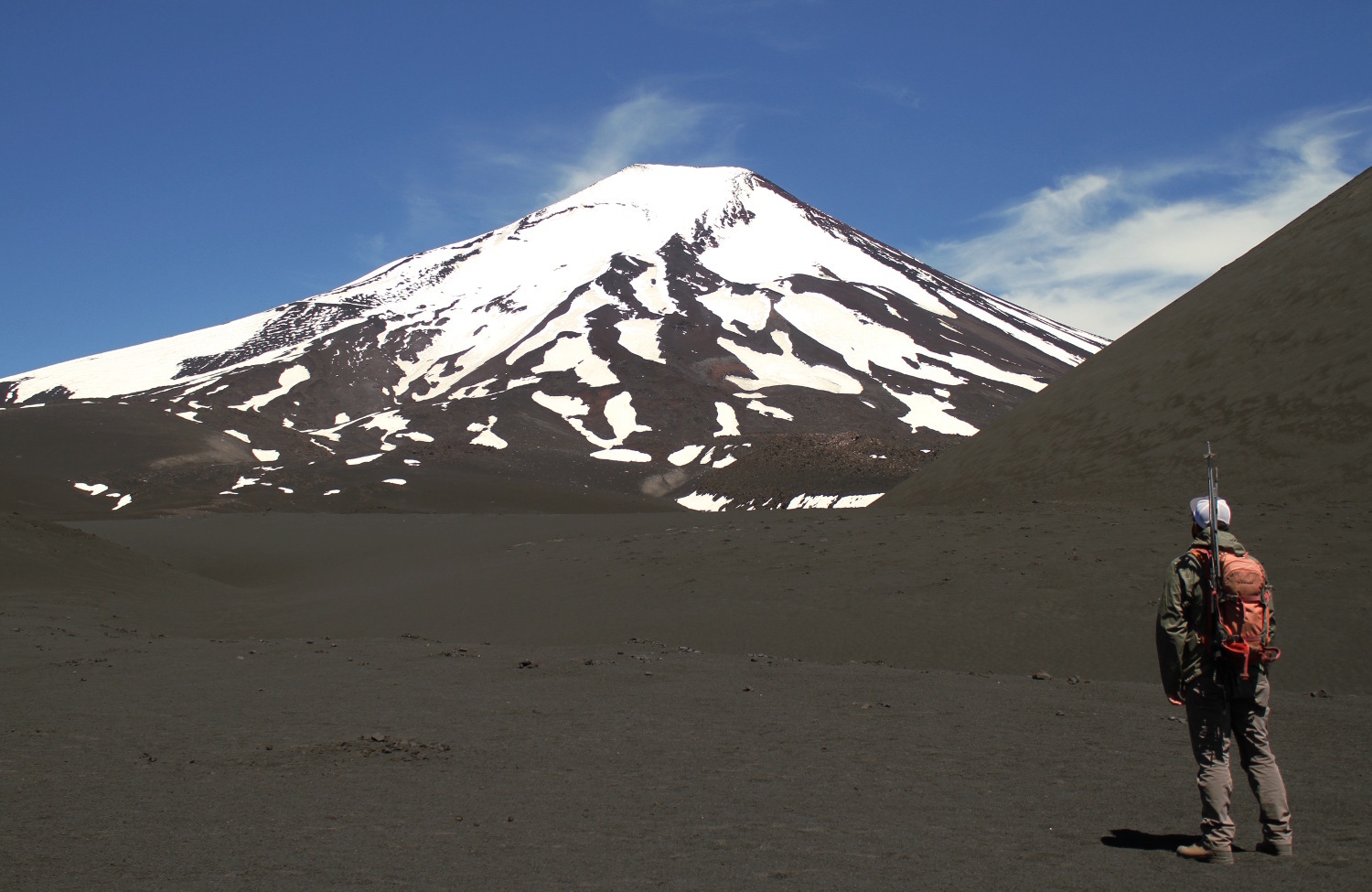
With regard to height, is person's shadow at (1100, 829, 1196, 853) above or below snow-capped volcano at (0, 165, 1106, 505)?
below

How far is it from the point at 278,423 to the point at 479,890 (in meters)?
94.1

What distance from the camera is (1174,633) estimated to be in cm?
588

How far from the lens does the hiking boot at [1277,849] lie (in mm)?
5641

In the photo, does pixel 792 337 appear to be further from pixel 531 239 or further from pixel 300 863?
pixel 300 863

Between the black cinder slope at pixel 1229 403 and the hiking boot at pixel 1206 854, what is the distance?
16237 millimetres

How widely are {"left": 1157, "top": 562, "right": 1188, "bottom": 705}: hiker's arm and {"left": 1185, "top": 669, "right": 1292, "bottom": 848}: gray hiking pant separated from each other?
3.6 inches

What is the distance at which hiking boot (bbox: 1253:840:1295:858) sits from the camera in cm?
564

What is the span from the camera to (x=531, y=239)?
17200 centimetres

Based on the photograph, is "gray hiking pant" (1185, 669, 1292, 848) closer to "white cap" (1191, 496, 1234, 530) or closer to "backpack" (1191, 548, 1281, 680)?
"backpack" (1191, 548, 1281, 680)

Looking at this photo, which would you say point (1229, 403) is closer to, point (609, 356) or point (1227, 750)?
point (1227, 750)

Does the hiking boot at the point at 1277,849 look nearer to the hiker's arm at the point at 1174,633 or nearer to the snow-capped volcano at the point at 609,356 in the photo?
the hiker's arm at the point at 1174,633

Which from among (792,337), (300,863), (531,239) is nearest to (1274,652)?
(300,863)

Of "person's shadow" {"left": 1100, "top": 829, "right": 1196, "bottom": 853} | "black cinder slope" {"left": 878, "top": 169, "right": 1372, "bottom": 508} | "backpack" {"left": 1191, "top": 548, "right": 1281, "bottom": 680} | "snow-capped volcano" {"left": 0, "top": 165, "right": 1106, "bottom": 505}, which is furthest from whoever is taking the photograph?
"snow-capped volcano" {"left": 0, "top": 165, "right": 1106, "bottom": 505}

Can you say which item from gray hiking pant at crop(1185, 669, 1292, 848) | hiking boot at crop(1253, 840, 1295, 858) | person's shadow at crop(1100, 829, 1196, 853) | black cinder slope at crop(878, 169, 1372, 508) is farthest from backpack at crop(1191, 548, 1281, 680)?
black cinder slope at crop(878, 169, 1372, 508)
